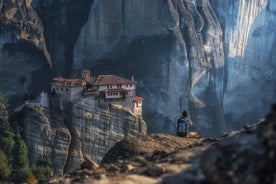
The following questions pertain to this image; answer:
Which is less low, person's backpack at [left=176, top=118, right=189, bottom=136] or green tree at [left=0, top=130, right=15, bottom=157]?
person's backpack at [left=176, top=118, right=189, bottom=136]

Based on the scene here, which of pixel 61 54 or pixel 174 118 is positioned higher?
pixel 61 54

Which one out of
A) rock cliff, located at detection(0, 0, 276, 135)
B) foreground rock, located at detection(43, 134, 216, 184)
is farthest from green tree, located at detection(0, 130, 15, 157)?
foreground rock, located at detection(43, 134, 216, 184)

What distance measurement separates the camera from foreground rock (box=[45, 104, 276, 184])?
243 inches

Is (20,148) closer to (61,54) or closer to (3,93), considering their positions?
(3,93)

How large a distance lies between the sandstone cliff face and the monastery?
65cm

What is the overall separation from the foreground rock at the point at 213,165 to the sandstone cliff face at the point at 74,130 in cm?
3417

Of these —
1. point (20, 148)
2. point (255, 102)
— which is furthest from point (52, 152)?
point (255, 102)

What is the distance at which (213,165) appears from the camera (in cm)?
643

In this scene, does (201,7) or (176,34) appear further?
(201,7)

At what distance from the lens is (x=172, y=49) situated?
69688mm

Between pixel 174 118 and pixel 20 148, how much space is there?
94.7 ft

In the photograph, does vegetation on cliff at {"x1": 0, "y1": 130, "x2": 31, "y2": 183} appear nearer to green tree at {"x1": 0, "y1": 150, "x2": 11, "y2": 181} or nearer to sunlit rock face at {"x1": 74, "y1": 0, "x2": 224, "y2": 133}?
green tree at {"x1": 0, "y1": 150, "x2": 11, "y2": 181}

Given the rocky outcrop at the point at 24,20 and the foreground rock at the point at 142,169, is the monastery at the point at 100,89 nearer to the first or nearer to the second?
the rocky outcrop at the point at 24,20

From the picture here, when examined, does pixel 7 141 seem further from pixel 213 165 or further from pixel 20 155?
pixel 213 165
